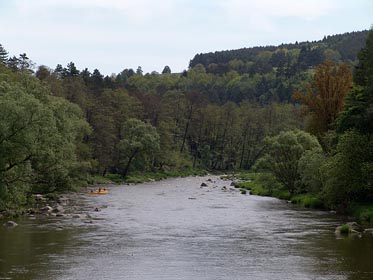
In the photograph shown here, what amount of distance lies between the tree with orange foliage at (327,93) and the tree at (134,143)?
139 feet

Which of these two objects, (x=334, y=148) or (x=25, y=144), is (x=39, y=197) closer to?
(x=25, y=144)

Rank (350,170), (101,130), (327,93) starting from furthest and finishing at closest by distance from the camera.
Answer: (101,130), (327,93), (350,170)

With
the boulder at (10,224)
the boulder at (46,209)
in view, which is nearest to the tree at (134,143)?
the boulder at (46,209)

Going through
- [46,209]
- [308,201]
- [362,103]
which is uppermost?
[362,103]

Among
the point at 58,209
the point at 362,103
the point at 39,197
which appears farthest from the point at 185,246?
the point at 39,197

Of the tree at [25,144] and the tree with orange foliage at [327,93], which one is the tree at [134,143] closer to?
the tree with orange foliage at [327,93]

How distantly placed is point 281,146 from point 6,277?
44.9 m

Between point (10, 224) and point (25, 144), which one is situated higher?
point (25, 144)

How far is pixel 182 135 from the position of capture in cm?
14025

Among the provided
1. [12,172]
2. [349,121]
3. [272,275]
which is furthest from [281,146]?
[272,275]

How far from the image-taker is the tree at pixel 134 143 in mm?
101125

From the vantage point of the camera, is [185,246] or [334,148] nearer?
[185,246]

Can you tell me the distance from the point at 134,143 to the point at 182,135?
40240 mm

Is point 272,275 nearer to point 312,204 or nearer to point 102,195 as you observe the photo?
point 312,204
